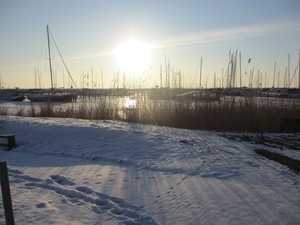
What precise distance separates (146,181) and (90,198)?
1.01 meters

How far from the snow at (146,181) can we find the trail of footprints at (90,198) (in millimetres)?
12

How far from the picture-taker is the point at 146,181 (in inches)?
162

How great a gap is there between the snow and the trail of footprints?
12 millimetres

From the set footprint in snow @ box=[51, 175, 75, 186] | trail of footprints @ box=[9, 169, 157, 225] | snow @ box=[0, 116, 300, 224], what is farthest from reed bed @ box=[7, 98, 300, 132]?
trail of footprints @ box=[9, 169, 157, 225]

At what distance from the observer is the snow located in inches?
119

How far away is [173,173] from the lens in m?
4.45

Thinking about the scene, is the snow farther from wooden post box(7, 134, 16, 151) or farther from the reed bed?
the reed bed

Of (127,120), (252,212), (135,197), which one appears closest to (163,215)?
(135,197)

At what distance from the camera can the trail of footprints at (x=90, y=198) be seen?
9.77ft

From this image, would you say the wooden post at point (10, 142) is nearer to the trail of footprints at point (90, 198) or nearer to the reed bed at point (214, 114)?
the trail of footprints at point (90, 198)

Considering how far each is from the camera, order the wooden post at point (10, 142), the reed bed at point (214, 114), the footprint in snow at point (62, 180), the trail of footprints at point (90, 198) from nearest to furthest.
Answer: the trail of footprints at point (90, 198)
the footprint in snow at point (62, 180)
the wooden post at point (10, 142)
the reed bed at point (214, 114)

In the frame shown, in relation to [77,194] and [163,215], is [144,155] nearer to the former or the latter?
[77,194]

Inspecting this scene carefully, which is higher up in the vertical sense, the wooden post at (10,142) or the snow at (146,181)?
the wooden post at (10,142)

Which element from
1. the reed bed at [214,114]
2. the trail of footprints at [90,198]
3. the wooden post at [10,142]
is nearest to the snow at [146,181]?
the trail of footprints at [90,198]
